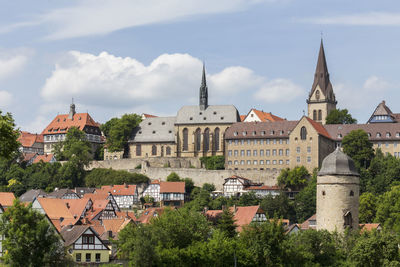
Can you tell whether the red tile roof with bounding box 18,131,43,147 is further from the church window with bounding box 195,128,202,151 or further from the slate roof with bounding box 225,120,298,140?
the slate roof with bounding box 225,120,298,140

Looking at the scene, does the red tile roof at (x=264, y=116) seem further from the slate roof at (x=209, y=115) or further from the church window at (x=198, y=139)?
the church window at (x=198, y=139)

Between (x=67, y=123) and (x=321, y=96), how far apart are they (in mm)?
40231

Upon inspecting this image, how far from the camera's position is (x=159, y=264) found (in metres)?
56.0

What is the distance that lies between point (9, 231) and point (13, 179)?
67.5 meters

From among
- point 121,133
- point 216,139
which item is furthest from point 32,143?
point 216,139

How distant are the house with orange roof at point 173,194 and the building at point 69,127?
2895 cm

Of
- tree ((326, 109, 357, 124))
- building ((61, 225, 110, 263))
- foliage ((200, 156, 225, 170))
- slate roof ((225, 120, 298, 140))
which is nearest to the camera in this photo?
building ((61, 225, 110, 263))

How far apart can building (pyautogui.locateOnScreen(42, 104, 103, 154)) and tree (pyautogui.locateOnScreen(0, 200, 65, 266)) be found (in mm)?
85472

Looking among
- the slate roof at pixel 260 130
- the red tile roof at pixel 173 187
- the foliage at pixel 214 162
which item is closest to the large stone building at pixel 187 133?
the foliage at pixel 214 162

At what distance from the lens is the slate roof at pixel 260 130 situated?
4692 inches

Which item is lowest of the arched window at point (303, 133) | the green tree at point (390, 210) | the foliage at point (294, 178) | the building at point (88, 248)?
the building at point (88, 248)

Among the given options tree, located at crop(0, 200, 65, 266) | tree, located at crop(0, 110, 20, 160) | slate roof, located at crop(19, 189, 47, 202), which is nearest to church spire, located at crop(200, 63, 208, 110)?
slate roof, located at crop(19, 189, 47, 202)

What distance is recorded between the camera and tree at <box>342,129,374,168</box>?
362 ft

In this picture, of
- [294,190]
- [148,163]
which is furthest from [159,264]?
[148,163]
